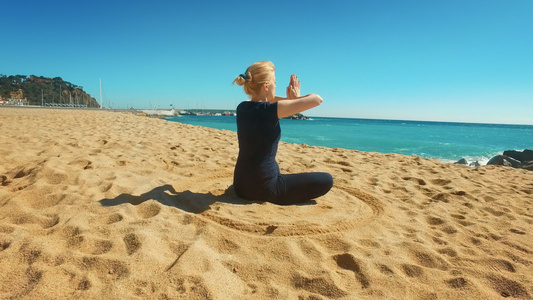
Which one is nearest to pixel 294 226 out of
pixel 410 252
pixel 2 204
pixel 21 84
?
pixel 410 252

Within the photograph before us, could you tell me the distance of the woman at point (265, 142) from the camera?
261 cm

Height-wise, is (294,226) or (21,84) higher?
(21,84)

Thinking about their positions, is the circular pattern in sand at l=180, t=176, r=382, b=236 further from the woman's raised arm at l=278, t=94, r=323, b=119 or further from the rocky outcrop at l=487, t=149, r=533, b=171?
the rocky outcrop at l=487, t=149, r=533, b=171

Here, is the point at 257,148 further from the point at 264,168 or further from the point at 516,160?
the point at 516,160

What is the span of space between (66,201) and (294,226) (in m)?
2.20

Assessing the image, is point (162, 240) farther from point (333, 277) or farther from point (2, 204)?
point (2, 204)

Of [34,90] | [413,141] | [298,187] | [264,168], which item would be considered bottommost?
[413,141]

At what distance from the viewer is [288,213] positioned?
283cm

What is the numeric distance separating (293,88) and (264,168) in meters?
0.91

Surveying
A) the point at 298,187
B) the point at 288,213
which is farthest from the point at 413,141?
the point at 288,213

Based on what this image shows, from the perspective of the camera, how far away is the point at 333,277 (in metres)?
1.79

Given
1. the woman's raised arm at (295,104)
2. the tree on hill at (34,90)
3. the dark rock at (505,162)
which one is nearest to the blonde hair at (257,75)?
the woman's raised arm at (295,104)

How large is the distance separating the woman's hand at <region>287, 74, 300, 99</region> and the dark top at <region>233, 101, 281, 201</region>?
Result: 0.40 metres

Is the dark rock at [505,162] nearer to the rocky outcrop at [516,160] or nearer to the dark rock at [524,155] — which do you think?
the rocky outcrop at [516,160]
